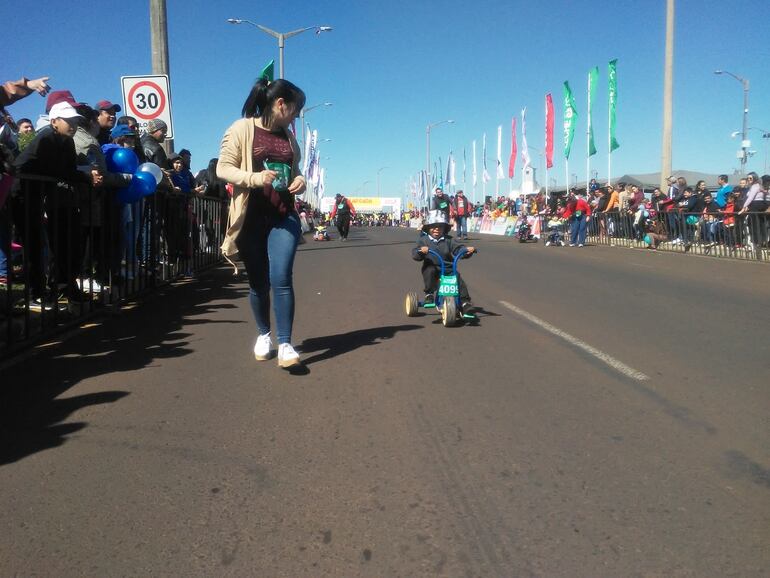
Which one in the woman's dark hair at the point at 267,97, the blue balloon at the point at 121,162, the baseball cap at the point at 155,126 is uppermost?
the baseball cap at the point at 155,126

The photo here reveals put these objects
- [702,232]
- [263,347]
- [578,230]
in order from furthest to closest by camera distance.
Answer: [578,230]
[702,232]
[263,347]

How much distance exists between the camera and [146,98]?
10.9 m

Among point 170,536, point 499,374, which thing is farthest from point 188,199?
point 170,536

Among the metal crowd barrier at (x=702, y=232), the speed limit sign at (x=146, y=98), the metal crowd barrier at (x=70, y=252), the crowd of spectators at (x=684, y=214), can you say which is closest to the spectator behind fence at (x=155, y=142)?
the speed limit sign at (x=146, y=98)

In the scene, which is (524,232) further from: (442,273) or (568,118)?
(442,273)

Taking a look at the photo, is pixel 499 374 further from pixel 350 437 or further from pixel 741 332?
pixel 741 332

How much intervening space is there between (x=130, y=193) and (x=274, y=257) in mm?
3404

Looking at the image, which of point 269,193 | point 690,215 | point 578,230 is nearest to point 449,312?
point 269,193

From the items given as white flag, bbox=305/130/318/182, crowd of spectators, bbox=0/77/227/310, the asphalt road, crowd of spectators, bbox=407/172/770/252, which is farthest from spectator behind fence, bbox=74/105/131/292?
white flag, bbox=305/130/318/182

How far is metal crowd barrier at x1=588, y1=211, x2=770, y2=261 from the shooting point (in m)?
16.1

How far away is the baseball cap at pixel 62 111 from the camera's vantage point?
6488 mm

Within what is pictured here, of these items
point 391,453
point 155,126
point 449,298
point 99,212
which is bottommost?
point 391,453

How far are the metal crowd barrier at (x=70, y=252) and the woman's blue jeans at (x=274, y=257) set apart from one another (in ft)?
5.99

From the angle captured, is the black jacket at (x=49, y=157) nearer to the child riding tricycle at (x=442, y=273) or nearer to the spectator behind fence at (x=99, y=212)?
the spectator behind fence at (x=99, y=212)
